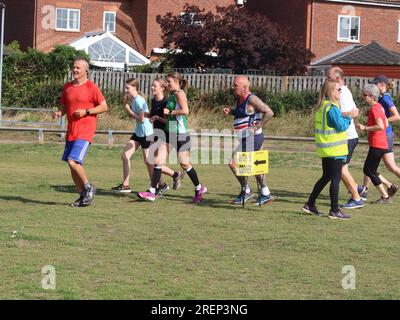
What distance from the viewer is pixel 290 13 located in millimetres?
51281

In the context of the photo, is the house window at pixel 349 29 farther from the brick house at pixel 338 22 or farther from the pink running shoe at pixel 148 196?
the pink running shoe at pixel 148 196

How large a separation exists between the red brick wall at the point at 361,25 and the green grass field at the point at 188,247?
117 ft

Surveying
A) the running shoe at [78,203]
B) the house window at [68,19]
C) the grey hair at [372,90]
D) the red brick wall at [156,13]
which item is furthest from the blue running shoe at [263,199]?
the house window at [68,19]

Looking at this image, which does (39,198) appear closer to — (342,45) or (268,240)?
(268,240)

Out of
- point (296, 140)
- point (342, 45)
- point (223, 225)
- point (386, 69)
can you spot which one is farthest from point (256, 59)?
point (223, 225)

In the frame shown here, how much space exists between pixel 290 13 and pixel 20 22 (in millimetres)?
15679

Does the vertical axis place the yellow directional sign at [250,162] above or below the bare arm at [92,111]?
below

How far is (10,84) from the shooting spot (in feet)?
115

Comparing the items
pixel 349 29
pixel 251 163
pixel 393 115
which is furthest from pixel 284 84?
pixel 251 163

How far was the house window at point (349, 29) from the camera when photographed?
51.3m

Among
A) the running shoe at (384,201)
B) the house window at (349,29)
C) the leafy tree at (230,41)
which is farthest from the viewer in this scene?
the house window at (349,29)

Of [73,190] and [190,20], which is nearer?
[73,190]

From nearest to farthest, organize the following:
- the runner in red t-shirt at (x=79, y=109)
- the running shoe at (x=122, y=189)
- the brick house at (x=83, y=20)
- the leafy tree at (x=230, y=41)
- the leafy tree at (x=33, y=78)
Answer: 1. the runner in red t-shirt at (x=79, y=109)
2. the running shoe at (x=122, y=189)
3. the leafy tree at (x=33, y=78)
4. the leafy tree at (x=230, y=41)
5. the brick house at (x=83, y=20)

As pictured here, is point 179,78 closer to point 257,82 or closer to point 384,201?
point 384,201
